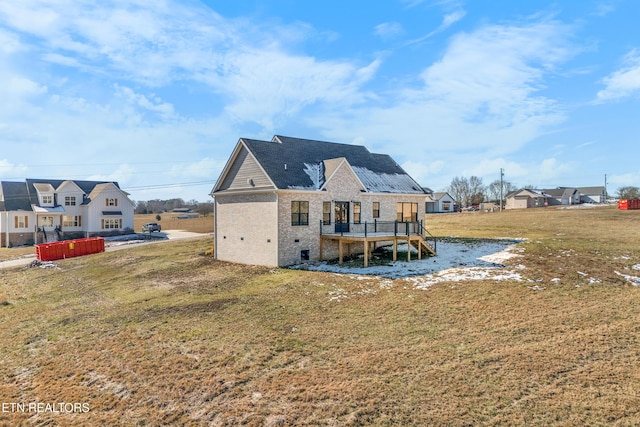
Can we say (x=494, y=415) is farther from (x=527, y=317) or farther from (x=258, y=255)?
(x=258, y=255)

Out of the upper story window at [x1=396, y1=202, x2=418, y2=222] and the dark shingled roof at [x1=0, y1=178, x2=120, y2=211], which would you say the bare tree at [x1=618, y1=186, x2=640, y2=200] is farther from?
the dark shingled roof at [x1=0, y1=178, x2=120, y2=211]

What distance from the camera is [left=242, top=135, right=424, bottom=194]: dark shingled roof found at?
Result: 22250 millimetres

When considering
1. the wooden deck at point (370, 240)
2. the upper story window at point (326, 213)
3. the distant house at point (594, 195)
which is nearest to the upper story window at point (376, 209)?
the wooden deck at point (370, 240)

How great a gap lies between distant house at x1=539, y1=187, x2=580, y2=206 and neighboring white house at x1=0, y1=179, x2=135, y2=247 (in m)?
87.3

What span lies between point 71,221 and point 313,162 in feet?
118

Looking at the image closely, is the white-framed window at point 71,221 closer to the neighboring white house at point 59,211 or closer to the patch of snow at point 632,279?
the neighboring white house at point 59,211

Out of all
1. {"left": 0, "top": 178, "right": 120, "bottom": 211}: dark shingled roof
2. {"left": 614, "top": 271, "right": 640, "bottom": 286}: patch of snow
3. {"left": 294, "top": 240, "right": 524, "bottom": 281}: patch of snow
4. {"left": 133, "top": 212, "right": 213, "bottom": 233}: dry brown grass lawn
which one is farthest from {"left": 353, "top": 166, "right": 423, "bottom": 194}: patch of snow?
{"left": 0, "top": 178, "right": 120, "bottom": 211}: dark shingled roof

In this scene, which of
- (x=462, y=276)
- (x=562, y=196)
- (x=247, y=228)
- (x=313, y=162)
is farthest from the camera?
(x=562, y=196)

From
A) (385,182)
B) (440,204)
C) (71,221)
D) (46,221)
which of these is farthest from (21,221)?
(440,204)

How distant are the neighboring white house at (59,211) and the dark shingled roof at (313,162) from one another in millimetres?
31493

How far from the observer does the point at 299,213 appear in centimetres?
2194

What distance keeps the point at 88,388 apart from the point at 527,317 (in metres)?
12.7

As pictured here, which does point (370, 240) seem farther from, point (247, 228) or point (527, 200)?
point (527, 200)

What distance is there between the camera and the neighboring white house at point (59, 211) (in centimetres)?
4197
